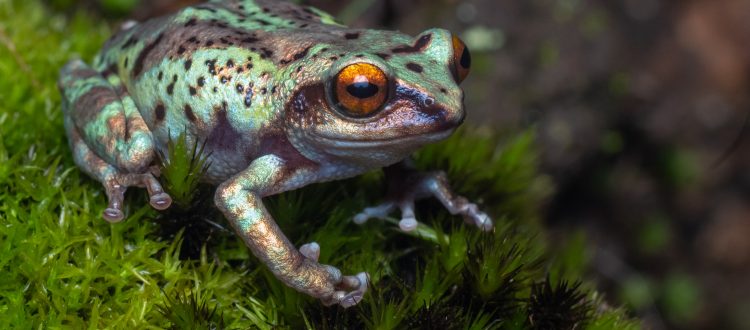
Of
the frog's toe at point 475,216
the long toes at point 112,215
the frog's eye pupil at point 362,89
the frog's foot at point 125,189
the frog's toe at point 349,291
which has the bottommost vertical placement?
the long toes at point 112,215

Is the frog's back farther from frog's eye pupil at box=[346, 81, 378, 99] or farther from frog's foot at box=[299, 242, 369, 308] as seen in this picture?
frog's foot at box=[299, 242, 369, 308]

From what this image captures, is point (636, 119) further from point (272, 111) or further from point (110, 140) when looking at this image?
point (110, 140)

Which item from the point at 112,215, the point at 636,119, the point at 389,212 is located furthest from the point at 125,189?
the point at 636,119

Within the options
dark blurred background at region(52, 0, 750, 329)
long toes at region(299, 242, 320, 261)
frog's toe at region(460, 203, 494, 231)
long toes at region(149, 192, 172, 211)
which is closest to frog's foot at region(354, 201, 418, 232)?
frog's toe at region(460, 203, 494, 231)

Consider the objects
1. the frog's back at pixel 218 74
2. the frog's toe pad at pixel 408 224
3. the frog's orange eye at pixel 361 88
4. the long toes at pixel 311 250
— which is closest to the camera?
the frog's orange eye at pixel 361 88

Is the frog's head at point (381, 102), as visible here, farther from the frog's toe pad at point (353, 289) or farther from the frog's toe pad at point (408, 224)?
the frog's toe pad at point (353, 289)

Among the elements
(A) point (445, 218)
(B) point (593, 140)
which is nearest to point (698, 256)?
(B) point (593, 140)

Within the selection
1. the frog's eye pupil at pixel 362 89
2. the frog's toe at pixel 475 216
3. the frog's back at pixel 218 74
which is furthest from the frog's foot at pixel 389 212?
the frog's eye pupil at pixel 362 89
